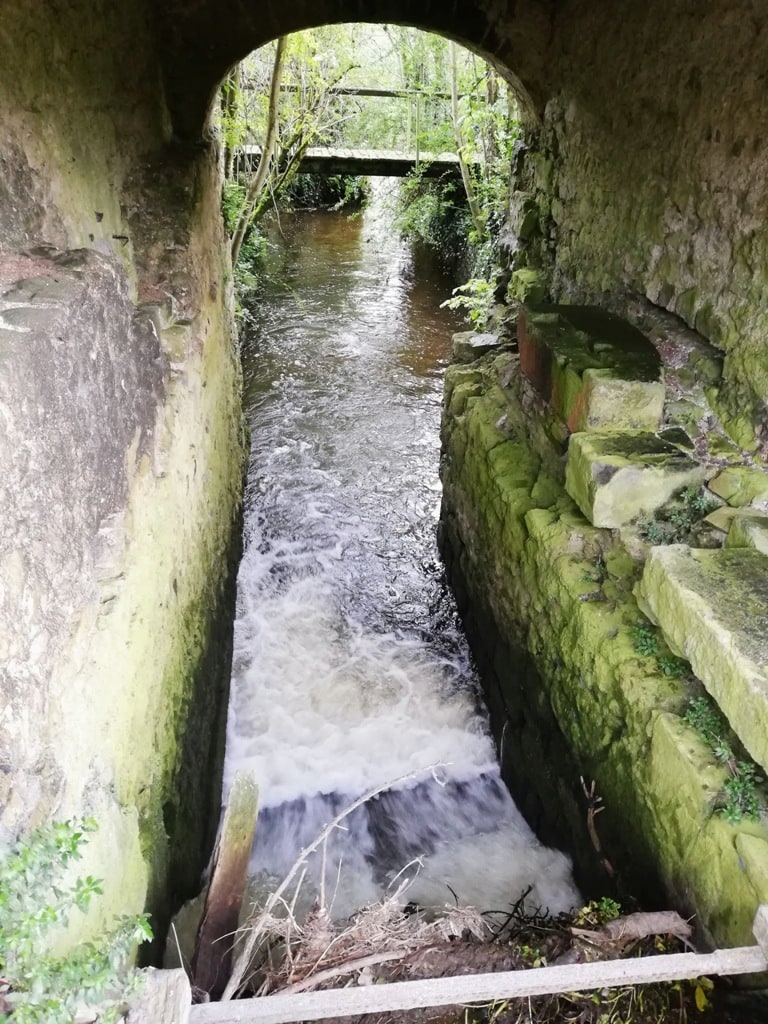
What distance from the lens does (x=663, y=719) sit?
2266mm

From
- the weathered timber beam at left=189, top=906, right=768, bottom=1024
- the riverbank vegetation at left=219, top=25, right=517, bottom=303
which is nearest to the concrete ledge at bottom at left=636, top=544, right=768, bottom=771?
the weathered timber beam at left=189, top=906, right=768, bottom=1024

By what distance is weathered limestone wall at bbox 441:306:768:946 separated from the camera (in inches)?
80.8

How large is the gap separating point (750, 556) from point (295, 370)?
604 cm

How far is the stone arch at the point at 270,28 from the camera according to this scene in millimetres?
3857

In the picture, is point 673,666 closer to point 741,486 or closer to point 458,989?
point 741,486

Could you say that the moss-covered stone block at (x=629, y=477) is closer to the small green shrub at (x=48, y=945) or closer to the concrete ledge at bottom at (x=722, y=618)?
the concrete ledge at bottom at (x=722, y=618)

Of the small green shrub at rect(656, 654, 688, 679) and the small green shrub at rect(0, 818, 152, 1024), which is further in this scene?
the small green shrub at rect(656, 654, 688, 679)

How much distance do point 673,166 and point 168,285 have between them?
2.62 meters

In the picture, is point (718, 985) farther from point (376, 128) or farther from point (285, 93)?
point (376, 128)

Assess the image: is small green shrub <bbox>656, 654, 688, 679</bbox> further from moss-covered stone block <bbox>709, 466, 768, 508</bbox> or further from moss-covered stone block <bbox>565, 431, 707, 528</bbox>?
moss-covered stone block <bbox>709, 466, 768, 508</bbox>

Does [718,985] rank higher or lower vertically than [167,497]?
lower

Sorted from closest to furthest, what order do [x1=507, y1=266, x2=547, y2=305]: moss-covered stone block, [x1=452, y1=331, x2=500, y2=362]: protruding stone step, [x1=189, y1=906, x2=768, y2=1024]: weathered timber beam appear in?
[x1=189, y1=906, x2=768, y2=1024]: weathered timber beam → [x1=507, y1=266, x2=547, y2=305]: moss-covered stone block → [x1=452, y1=331, x2=500, y2=362]: protruding stone step

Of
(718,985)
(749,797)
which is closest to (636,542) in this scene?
(749,797)

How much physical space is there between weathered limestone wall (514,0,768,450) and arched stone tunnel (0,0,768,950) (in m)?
0.01
